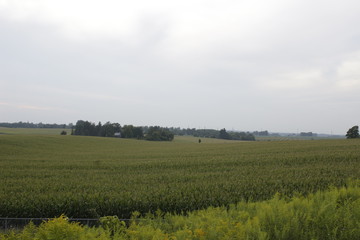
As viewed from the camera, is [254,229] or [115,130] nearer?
[254,229]

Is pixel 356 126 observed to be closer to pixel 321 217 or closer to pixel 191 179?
pixel 191 179

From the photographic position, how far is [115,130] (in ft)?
442

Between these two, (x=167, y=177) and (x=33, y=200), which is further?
(x=167, y=177)

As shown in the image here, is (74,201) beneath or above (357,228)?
beneath

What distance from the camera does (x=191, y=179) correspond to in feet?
51.4

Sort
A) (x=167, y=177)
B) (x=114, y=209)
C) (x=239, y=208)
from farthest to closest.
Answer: (x=167, y=177) → (x=114, y=209) → (x=239, y=208)

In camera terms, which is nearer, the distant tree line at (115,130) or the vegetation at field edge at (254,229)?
the vegetation at field edge at (254,229)

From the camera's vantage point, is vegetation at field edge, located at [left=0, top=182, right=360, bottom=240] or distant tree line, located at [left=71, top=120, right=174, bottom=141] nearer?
vegetation at field edge, located at [left=0, top=182, right=360, bottom=240]

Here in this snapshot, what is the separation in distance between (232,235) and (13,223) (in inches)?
373

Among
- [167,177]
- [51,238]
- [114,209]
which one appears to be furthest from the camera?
[167,177]

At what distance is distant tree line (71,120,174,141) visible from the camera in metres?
123

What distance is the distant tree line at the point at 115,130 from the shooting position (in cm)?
12336

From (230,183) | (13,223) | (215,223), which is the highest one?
(215,223)

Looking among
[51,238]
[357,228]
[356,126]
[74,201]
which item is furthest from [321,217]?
[356,126]
